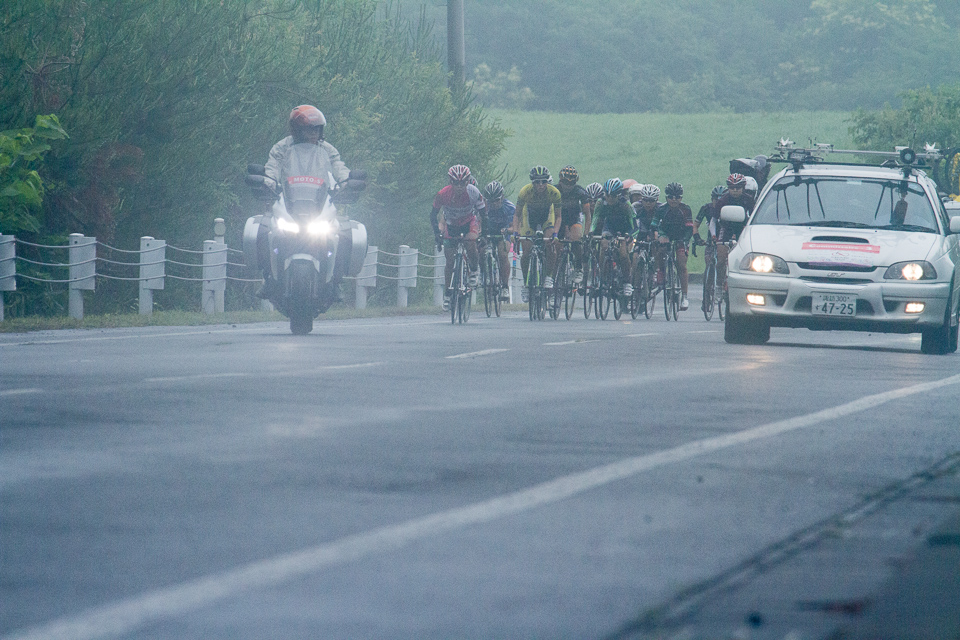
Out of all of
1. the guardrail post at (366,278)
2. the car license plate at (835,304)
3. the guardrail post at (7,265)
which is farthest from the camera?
the guardrail post at (366,278)

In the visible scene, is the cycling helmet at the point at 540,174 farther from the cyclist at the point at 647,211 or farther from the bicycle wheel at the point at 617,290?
the cyclist at the point at 647,211

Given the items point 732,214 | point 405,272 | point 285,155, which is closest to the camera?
point 732,214

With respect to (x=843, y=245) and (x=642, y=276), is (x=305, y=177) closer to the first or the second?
(x=843, y=245)

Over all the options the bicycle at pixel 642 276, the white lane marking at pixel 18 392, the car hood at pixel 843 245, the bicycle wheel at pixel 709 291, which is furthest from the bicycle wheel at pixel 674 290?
the white lane marking at pixel 18 392

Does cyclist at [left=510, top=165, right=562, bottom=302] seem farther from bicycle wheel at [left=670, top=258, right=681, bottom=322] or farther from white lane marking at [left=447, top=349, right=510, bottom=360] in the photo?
white lane marking at [left=447, top=349, right=510, bottom=360]

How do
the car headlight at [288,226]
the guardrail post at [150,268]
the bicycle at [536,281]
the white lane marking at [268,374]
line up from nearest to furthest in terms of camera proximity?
the white lane marking at [268,374]
the car headlight at [288,226]
the guardrail post at [150,268]
the bicycle at [536,281]

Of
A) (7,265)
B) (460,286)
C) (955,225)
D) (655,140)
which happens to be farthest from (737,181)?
(655,140)

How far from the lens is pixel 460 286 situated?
22594 mm

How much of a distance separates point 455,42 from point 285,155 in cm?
1841

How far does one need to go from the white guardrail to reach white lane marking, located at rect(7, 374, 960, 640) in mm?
13959

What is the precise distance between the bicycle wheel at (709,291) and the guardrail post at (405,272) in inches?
309

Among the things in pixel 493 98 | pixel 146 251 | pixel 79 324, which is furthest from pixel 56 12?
pixel 493 98

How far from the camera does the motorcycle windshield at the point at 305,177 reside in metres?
17.3

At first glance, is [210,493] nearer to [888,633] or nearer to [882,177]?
[888,633]
